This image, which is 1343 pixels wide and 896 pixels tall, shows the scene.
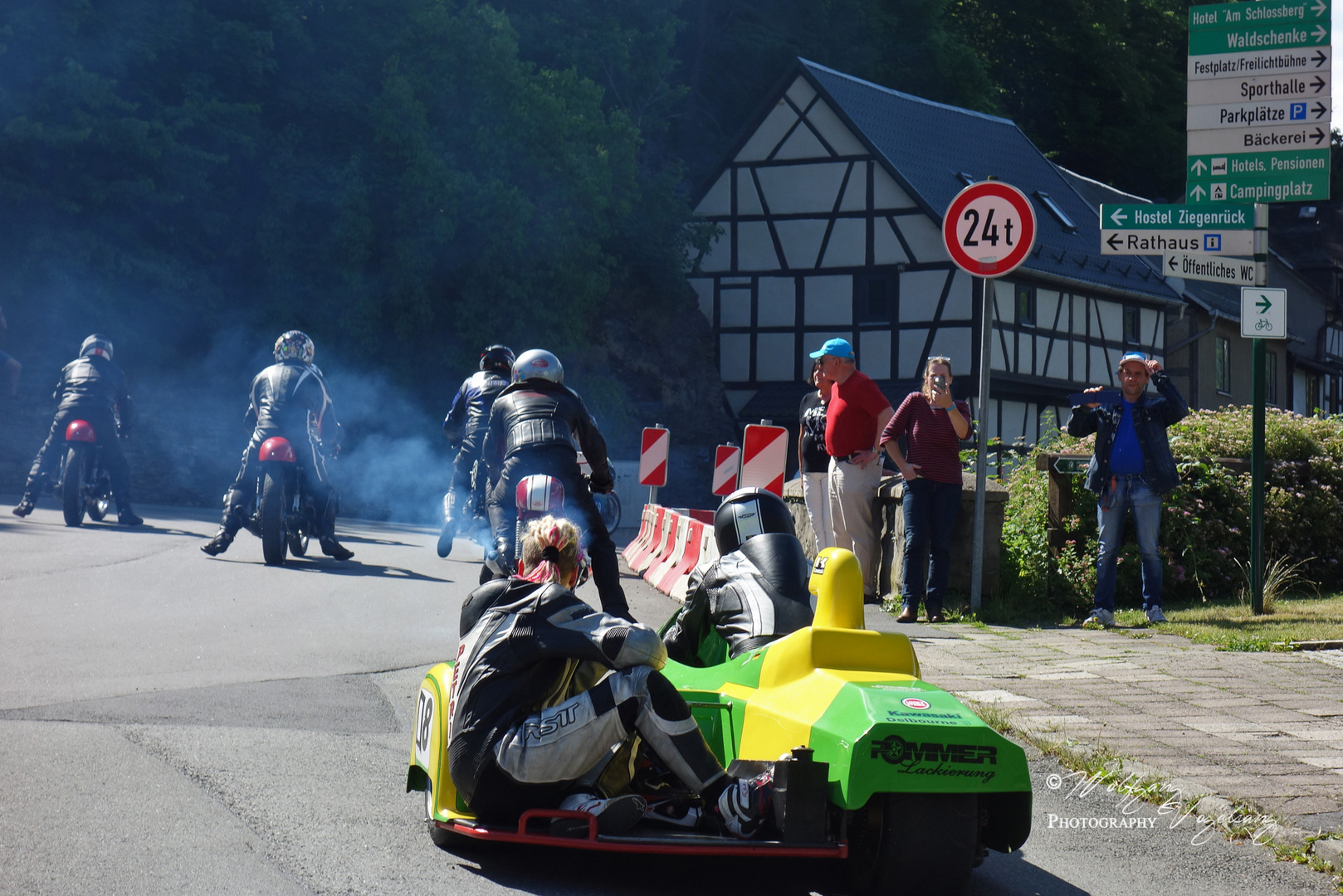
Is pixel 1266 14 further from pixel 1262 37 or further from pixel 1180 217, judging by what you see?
pixel 1180 217

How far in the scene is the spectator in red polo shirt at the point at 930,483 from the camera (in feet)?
32.8

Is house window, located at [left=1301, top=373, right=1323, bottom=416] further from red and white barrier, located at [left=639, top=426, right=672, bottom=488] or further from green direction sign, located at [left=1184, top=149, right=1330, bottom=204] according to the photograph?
green direction sign, located at [left=1184, top=149, right=1330, bottom=204]

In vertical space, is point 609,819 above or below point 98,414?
below

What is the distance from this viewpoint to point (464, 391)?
39.1 feet

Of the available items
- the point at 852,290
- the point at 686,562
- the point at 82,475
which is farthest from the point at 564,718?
the point at 852,290

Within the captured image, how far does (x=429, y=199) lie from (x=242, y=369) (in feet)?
15.4

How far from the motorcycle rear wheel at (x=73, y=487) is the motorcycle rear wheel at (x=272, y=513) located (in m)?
3.78

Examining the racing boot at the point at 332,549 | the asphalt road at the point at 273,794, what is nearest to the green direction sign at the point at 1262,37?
the asphalt road at the point at 273,794

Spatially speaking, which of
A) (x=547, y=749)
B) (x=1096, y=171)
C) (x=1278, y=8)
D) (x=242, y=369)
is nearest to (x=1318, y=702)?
(x=547, y=749)

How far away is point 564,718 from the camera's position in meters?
4.21

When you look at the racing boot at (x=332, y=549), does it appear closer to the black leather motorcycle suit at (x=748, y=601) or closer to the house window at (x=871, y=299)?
the black leather motorcycle suit at (x=748, y=601)

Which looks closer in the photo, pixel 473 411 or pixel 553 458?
pixel 553 458

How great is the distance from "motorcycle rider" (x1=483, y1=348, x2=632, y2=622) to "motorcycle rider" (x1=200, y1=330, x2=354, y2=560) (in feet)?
13.3

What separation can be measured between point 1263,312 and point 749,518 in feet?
19.3
